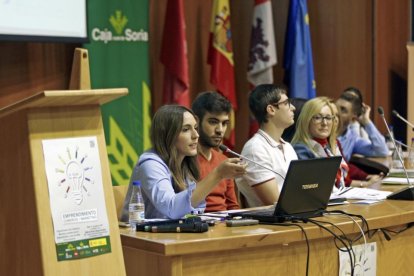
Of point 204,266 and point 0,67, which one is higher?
point 0,67

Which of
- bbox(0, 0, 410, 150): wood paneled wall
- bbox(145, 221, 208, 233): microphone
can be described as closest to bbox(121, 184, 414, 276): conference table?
bbox(145, 221, 208, 233): microphone

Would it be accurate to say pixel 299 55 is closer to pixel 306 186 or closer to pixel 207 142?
pixel 207 142

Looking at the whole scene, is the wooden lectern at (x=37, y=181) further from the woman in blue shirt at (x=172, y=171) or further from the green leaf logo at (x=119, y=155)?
the green leaf logo at (x=119, y=155)

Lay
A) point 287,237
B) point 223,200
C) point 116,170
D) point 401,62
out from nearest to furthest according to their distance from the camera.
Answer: point 287,237 < point 223,200 < point 116,170 < point 401,62

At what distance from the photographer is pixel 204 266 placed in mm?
2912

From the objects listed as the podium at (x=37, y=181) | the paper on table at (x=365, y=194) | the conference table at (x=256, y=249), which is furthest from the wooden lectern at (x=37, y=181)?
the paper on table at (x=365, y=194)

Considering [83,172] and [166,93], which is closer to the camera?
[83,172]

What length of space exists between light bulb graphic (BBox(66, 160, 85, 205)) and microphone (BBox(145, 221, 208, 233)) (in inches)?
20.8

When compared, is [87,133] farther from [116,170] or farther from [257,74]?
[257,74]

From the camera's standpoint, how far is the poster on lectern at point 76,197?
2.53m

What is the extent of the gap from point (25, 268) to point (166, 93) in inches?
150

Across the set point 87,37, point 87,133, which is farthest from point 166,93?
point 87,133

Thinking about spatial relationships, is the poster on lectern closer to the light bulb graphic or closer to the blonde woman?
the light bulb graphic

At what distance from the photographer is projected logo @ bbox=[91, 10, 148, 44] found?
592 centimetres
